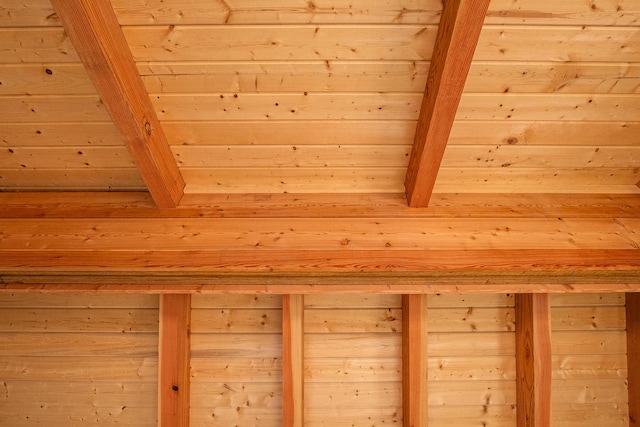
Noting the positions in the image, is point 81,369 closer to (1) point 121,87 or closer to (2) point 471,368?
(1) point 121,87

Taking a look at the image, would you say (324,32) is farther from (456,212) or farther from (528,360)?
(528,360)

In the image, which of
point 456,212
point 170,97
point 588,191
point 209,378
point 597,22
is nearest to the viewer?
point 597,22

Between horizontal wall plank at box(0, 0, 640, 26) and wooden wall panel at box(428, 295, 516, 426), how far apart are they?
Answer: 1329mm

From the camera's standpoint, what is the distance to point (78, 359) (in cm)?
215

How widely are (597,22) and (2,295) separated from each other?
2.88 m

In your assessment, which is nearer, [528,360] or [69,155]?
[69,155]

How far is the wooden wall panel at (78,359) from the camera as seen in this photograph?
2.15m

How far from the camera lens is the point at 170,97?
5.24 feet

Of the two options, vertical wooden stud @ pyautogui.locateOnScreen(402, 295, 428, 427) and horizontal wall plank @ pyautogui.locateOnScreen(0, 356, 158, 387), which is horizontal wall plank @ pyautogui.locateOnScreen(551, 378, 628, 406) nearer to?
vertical wooden stud @ pyautogui.locateOnScreen(402, 295, 428, 427)

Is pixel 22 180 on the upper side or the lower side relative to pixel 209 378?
upper

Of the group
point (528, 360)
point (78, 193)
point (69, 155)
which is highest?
point (69, 155)

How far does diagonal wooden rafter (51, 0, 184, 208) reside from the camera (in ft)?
3.93

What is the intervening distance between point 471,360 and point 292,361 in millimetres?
934

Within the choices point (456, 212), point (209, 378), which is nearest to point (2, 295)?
point (209, 378)
